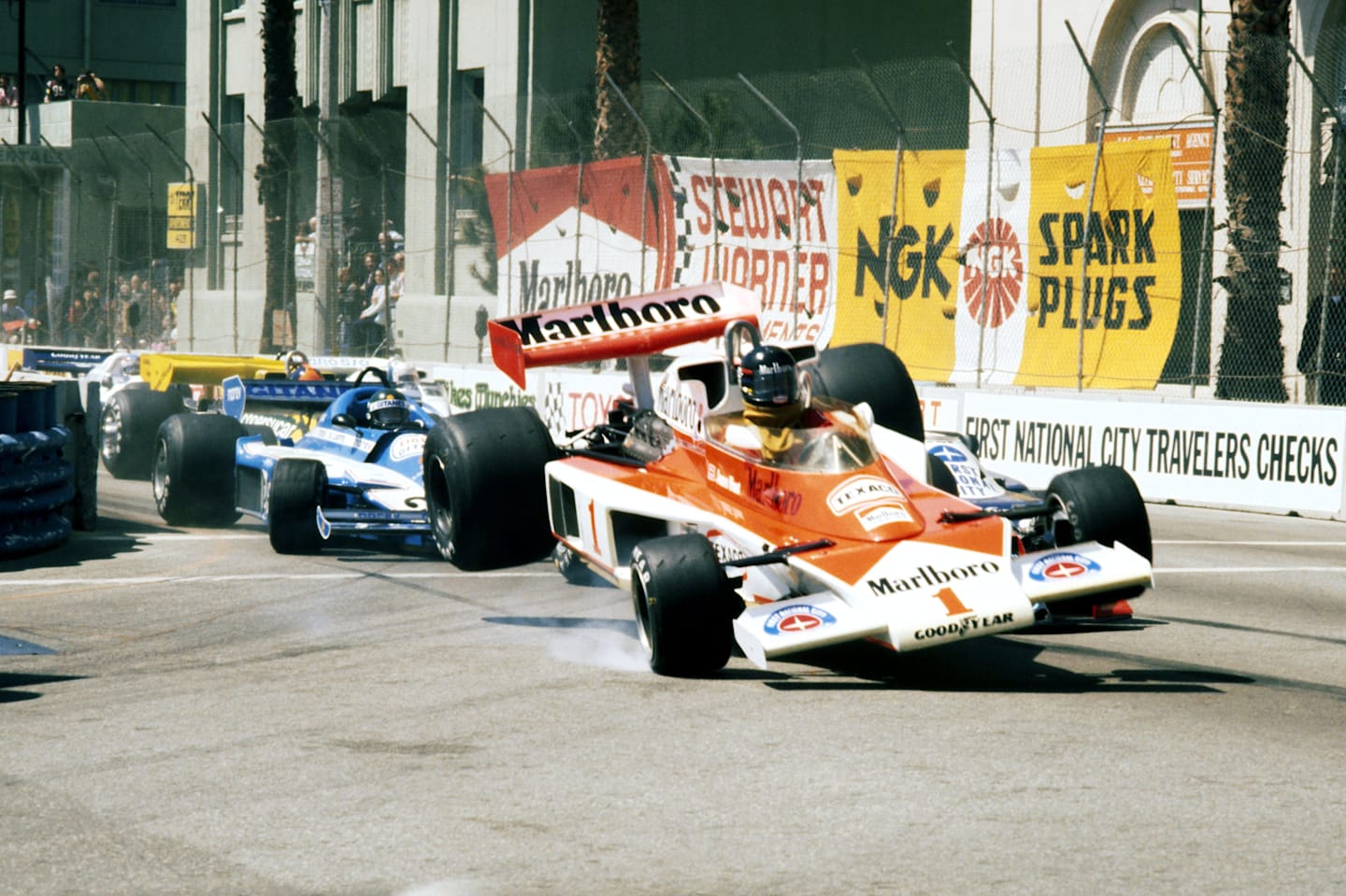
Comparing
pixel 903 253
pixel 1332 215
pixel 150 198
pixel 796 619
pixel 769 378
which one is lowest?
pixel 796 619

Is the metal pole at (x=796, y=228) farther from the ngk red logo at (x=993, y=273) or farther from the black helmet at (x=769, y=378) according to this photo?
the black helmet at (x=769, y=378)

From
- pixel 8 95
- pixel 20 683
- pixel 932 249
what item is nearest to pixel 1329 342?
pixel 932 249

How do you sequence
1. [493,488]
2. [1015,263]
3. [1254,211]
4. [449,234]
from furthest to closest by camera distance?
[449,234]
[1015,263]
[1254,211]
[493,488]

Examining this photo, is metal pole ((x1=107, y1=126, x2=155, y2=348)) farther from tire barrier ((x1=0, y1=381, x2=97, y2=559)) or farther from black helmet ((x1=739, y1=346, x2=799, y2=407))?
black helmet ((x1=739, y1=346, x2=799, y2=407))

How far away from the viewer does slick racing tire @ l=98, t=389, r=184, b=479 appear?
741 inches

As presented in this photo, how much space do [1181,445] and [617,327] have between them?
7.86 metres

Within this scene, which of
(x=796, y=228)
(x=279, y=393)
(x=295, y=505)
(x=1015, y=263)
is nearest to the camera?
(x=295, y=505)

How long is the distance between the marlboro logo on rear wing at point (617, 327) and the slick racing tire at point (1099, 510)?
213 cm

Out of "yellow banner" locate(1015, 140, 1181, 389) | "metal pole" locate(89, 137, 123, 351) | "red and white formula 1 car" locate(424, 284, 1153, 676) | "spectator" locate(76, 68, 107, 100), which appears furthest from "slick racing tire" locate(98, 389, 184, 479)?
"spectator" locate(76, 68, 107, 100)

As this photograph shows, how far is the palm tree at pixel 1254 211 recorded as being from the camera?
57.4ft

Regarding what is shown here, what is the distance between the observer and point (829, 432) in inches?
342

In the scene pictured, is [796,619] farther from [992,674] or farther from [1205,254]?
[1205,254]

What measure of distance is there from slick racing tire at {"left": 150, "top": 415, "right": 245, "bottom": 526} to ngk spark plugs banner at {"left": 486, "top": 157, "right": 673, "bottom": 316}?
7.92 meters

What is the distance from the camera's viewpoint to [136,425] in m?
18.8
